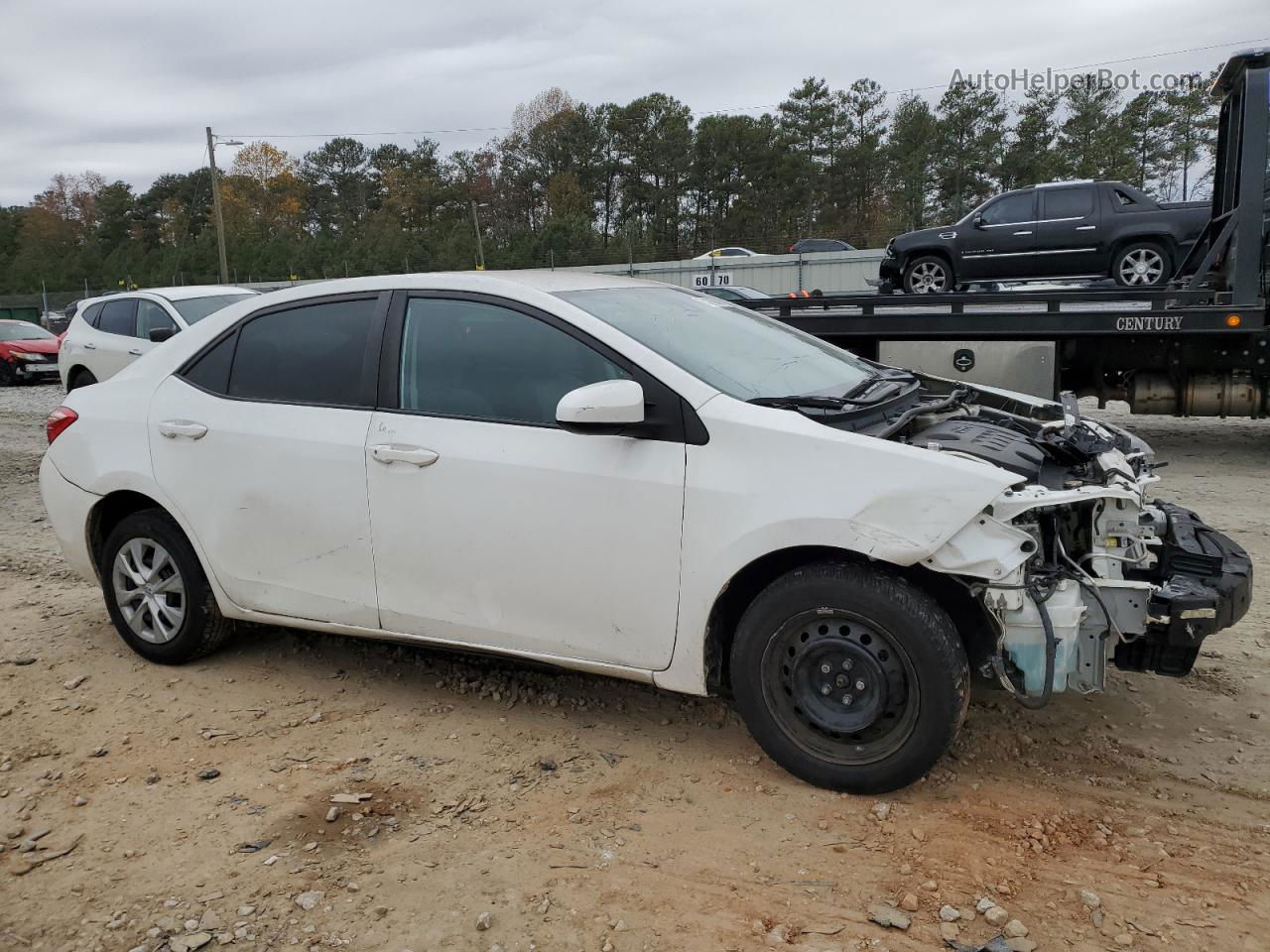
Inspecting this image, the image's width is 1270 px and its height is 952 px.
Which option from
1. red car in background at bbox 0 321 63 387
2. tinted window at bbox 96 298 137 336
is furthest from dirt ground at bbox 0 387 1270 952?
red car in background at bbox 0 321 63 387

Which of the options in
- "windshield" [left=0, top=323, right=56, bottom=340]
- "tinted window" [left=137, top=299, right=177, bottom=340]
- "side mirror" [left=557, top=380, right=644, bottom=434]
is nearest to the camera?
"side mirror" [left=557, top=380, right=644, bottom=434]

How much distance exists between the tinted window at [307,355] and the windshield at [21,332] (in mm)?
19509

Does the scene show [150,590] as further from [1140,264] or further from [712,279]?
[712,279]

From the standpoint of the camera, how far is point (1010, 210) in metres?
14.6

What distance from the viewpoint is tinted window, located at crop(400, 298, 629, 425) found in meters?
3.61

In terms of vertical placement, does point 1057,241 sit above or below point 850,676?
above

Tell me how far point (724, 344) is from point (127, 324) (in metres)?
10.6

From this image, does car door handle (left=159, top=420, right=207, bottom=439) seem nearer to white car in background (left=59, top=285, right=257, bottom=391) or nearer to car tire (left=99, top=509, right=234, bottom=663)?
car tire (left=99, top=509, right=234, bottom=663)

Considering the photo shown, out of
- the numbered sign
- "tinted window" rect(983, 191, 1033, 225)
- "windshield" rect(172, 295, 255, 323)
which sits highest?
"tinted window" rect(983, 191, 1033, 225)

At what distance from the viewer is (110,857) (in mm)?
3109

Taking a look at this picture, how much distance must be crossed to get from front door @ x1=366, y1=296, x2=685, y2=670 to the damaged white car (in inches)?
0.4

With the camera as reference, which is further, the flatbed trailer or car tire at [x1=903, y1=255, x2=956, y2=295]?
car tire at [x1=903, y1=255, x2=956, y2=295]

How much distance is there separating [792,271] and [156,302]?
864 inches

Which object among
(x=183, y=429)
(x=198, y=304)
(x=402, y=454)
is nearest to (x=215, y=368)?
(x=183, y=429)
